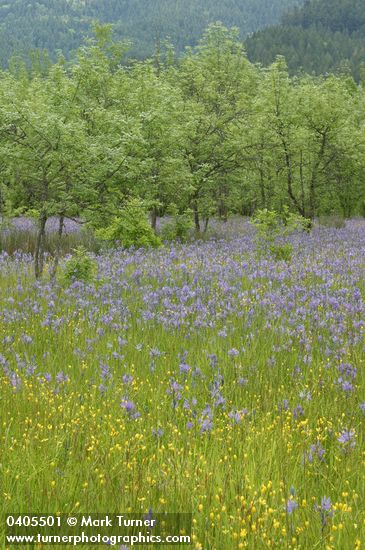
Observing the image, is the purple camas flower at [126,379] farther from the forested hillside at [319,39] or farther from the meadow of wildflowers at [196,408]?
the forested hillside at [319,39]

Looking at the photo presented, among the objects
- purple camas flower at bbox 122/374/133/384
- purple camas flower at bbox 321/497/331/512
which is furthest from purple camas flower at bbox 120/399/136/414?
purple camas flower at bbox 321/497/331/512

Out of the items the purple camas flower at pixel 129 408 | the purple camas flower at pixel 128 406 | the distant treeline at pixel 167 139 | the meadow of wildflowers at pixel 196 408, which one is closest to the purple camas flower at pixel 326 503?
the meadow of wildflowers at pixel 196 408

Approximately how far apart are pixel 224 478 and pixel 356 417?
138 centimetres

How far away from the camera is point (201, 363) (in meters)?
4.94

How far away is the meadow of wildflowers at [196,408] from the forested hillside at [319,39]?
108737 mm

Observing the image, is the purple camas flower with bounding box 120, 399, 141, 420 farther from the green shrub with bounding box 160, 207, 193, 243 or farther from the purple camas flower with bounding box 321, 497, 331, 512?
the green shrub with bounding box 160, 207, 193, 243

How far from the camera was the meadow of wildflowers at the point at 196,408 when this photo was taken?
2.78 meters

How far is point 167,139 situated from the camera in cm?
1598

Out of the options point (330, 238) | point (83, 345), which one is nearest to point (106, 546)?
point (83, 345)

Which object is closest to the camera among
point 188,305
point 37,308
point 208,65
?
point 37,308

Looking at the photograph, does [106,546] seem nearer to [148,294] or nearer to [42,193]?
[148,294]

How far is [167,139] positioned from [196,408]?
43.0 feet

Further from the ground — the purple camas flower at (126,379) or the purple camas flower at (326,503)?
the purple camas flower at (126,379)

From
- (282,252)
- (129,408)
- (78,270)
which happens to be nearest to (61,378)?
(129,408)
